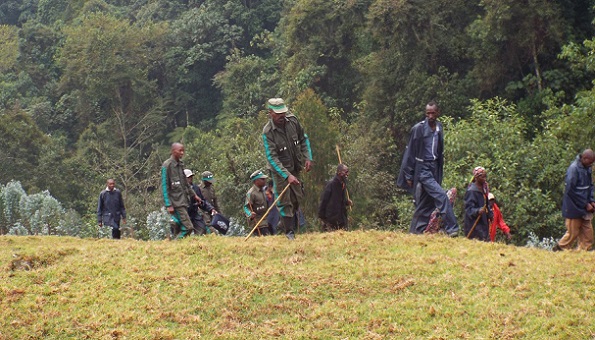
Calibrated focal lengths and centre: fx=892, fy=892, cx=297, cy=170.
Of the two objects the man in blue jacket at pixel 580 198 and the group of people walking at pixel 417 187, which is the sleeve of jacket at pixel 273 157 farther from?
the man in blue jacket at pixel 580 198

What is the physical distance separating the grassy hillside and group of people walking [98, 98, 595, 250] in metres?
0.82

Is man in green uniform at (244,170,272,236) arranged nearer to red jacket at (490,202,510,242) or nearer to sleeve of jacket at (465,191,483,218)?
sleeve of jacket at (465,191,483,218)

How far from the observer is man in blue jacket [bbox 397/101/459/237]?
12.7 meters

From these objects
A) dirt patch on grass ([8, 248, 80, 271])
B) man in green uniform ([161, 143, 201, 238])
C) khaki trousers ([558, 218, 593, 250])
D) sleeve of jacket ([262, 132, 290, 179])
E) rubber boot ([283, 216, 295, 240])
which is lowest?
khaki trousers ([558, 218, 593, 250])

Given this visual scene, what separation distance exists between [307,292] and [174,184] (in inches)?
169

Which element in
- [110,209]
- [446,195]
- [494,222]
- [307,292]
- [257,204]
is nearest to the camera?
[307,292]

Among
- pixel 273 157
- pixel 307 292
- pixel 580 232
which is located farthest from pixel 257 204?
pixel 307 292

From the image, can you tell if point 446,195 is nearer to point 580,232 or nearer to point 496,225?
point 496,225

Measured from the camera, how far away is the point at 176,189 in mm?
13836

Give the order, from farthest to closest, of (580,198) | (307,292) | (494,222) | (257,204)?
(257,204), (494,222), (580,198), (307,292)

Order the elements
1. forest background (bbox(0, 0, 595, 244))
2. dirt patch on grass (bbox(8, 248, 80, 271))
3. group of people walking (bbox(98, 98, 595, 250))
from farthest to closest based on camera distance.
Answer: forest background (bbox(0, 0, 595, 244)), group of people walking (bbox(98, 98, 595, 250)), dirt patch on grass (bbox(8, 248, 80, 271))

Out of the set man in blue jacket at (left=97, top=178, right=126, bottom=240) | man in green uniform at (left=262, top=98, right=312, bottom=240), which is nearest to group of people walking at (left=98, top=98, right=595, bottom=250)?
man in green uniform at (left=262, top=98, right=312, bottom=240)

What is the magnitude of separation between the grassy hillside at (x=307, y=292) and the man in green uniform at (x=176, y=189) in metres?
1.74

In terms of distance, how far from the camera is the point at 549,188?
22328 mm
